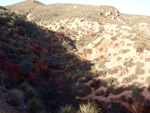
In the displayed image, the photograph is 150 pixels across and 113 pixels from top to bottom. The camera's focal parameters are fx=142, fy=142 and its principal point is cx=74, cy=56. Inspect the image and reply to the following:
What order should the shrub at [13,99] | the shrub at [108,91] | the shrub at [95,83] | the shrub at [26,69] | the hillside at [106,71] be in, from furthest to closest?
the shrub at [26,69]
the shrub at [95,83]
the shrub at [108,91]
the hillside at [106,71]
the shrub at [13,99]

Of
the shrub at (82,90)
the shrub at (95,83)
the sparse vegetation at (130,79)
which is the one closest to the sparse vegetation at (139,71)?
the sparse vegetation at (130,79)

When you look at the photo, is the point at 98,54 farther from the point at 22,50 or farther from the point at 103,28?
the point at 103,28

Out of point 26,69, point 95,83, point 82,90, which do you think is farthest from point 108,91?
point 26,69

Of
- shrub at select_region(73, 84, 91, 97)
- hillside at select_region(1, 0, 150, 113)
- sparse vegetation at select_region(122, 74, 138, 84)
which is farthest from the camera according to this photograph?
shrub at select_region(73, 84, 91, 97)

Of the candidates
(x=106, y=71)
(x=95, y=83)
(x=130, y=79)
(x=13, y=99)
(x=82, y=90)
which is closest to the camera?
(x=13, y=99)

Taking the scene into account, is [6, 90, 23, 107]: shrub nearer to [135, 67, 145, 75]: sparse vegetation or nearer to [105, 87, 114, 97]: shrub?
[105, 87, 114, 97]: shrub

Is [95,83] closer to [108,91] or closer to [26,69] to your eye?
[108,91]

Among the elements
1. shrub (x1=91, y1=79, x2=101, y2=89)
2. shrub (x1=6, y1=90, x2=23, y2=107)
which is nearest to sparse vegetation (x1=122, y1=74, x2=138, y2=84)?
shrub (x1=91, y1=79, x2=101, y2=89)

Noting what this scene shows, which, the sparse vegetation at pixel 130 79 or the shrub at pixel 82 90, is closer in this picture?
the sparse vegetation at pixel 130 79

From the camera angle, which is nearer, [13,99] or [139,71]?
[13,99]

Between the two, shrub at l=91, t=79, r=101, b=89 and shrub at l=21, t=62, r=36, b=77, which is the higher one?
shrub at l=21, t=62, r=36, b=77

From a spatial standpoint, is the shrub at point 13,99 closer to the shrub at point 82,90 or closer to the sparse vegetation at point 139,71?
the shrub at point 82,90

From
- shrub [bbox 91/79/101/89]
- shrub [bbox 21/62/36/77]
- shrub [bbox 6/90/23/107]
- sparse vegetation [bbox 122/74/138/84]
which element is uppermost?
shrub [bbox 6/90/23/107]

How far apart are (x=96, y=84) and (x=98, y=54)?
8.22 metres
